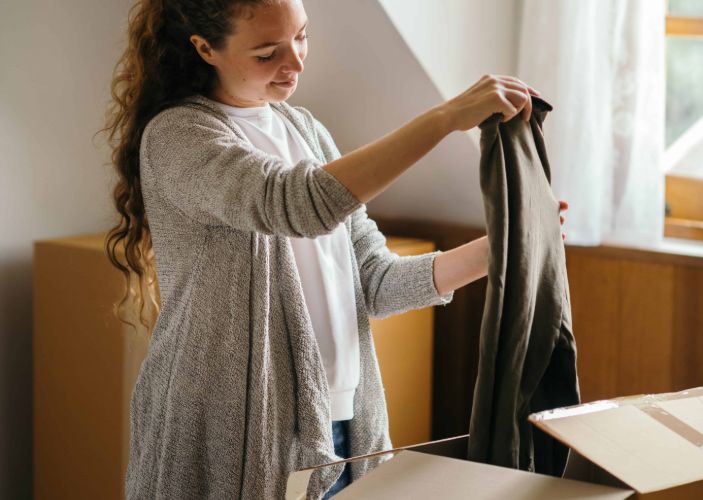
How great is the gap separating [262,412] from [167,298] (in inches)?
8.7

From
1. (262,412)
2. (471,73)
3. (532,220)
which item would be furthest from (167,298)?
(471,73)

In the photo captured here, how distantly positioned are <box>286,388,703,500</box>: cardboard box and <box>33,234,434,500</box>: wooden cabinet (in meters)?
1.21

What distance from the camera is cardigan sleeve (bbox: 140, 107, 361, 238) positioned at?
43.5 inches

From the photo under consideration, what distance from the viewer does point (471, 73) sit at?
211 centimetres

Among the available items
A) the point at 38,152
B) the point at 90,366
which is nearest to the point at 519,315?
the point at 90,366

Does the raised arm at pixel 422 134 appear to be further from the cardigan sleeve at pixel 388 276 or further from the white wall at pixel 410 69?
the white wall at pixel 410 69

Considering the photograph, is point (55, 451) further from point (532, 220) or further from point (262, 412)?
point (532, 220)

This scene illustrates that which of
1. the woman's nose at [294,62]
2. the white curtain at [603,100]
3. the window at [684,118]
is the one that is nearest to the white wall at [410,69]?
the white curtain at [603,100]

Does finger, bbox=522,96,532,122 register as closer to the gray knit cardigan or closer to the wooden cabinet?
the gray knit cardigan

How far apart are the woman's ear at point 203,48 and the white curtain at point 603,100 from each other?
99 cm

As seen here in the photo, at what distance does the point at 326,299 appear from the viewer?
1.36 m

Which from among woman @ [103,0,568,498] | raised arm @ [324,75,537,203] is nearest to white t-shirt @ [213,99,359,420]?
woman @ [103,0,568,498]

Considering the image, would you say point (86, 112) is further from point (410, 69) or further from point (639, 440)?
point (639, 440)

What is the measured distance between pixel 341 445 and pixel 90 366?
1.00 metres
